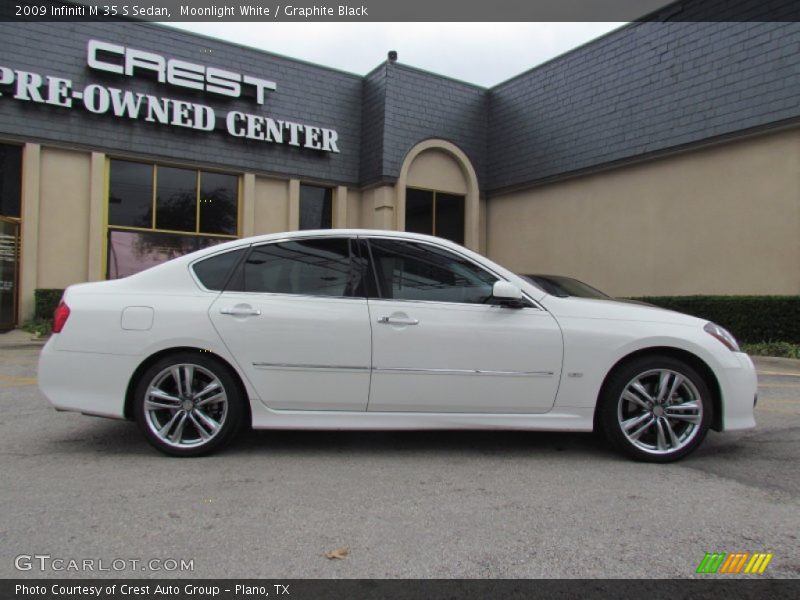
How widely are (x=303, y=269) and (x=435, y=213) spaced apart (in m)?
12.2

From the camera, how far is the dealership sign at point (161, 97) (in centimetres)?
1183

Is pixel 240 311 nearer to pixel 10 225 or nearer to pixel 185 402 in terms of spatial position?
pixel 185 402

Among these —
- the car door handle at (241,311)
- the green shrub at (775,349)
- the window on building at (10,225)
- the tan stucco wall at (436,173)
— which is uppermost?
the tan stucco wall at (436,173)

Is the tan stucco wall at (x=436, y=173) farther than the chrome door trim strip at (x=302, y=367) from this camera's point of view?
Yes

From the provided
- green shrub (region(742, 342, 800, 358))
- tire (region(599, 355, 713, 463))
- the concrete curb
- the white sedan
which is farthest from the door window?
green shrub (region(742, 342, 800, 358))

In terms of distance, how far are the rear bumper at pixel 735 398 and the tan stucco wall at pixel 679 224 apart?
7.81 m

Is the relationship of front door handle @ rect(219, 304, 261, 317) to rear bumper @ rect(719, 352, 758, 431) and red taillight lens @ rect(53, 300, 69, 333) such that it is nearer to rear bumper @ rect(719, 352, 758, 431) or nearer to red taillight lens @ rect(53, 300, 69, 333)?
red taillight lens @ rect(53, 300, 69, 333)

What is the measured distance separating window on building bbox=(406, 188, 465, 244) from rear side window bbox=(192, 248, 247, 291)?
1147cm

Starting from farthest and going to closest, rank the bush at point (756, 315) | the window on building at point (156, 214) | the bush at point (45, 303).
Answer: the window on building at point (156, 214) → the bush at point (45, 303) → the bush at point (756, 315)

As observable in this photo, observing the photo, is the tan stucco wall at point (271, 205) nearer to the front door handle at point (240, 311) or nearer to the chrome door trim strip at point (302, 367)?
the front door handle at point (240, 311)

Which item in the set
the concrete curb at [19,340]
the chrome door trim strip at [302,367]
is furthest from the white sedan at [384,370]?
the concrete curb at [19,340]

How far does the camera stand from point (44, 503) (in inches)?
124

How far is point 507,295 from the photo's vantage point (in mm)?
3949
